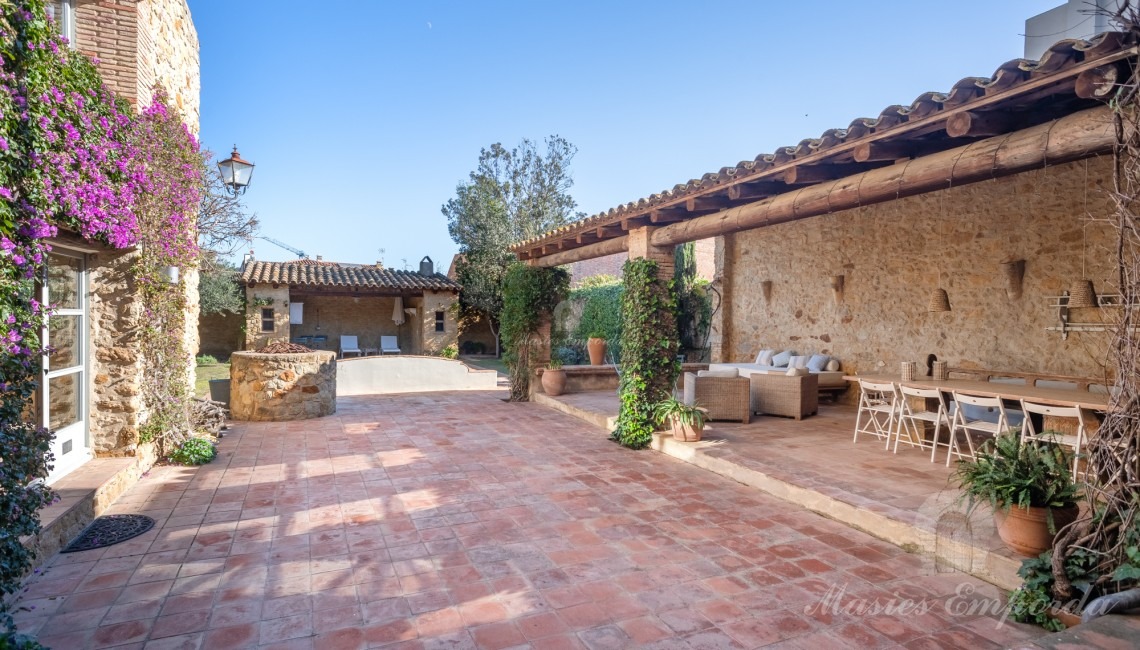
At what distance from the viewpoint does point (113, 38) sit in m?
5.12

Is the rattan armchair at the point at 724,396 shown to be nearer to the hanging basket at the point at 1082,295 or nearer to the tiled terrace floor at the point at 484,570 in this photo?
the tiled terrace floor at the point at 484,570

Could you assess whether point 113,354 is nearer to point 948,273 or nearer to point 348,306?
point 948,273

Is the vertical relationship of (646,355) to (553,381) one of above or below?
above

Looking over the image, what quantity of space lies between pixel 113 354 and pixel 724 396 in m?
6.75

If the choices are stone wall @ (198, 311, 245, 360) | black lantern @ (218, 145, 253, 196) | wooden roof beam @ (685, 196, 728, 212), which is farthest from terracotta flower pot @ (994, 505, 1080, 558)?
stone wall @ (198, 311, 245, 360)

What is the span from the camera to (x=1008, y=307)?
710 centimetres

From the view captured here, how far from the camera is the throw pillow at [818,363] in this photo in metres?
9.55

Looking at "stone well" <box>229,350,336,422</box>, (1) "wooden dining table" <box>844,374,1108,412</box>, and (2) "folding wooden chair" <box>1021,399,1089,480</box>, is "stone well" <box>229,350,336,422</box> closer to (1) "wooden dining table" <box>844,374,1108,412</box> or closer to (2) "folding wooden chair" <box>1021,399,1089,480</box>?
(1) "wooden dining table" <box>844,374,1108,412</box>

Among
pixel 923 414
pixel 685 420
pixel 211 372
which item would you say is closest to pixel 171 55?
pixel 685 420

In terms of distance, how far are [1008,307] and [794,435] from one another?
3.39 m

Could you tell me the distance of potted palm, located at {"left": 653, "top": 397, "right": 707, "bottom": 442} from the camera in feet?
20.2

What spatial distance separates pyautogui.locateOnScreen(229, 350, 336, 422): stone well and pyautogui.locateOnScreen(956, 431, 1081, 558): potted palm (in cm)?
810

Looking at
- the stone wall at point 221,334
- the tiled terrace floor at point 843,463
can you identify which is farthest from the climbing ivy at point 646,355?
the stone wall at point 221,334

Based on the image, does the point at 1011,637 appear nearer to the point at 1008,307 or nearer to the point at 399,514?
the point at 399,514
